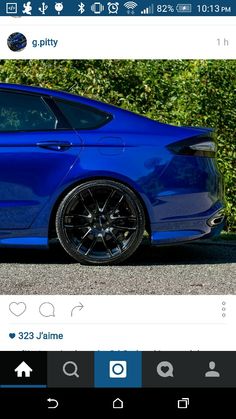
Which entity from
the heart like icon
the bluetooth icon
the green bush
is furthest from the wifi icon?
the green bush

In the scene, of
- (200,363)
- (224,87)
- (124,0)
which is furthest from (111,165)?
(200,363)

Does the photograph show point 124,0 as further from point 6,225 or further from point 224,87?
point 224,87

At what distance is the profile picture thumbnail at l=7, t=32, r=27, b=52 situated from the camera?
4453 millimetres

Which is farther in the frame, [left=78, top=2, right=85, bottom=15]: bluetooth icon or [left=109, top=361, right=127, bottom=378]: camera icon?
[left=78, top=2, right=85, bottom=15]: bluetooth icon

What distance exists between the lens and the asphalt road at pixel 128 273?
5.51 meters

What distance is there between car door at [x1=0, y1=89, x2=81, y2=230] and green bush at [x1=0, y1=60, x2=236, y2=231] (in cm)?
249

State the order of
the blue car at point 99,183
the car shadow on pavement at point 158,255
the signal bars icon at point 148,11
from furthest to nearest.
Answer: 1. the car shadow on pavement at point 158,255
2. the blue car at point 99,183
3. the signal bars icon at point 148,11

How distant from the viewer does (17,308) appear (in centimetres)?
306

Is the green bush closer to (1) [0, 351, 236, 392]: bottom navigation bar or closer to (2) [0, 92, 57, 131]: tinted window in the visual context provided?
(2) [0, 92, 57, 131]: tinted window

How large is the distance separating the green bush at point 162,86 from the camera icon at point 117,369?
18.6 ft
